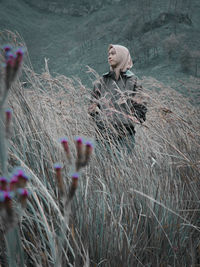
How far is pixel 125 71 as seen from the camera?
1997 millimetres

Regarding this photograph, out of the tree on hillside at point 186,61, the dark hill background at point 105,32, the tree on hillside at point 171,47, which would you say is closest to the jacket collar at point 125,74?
the dark hill background at point 105,32

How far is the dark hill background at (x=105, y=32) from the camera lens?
1546 centimetres

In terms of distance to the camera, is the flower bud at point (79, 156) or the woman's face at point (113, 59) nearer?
the flower bud at point (79, 156)

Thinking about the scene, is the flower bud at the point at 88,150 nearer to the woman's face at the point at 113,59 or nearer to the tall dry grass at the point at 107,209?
the tall dry grass at the point at 107,209

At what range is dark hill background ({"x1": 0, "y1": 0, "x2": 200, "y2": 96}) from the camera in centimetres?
1546

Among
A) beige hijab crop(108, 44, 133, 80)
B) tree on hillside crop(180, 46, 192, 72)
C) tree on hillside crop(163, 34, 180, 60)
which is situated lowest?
tree on hillside crop(180, 46, 192, 72)

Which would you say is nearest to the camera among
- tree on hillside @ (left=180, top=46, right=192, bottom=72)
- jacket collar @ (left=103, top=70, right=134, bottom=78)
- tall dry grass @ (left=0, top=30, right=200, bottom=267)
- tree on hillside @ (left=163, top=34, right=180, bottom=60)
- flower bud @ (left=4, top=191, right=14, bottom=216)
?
flower bud @ (left=4, top=191, right=14, bottom=216)

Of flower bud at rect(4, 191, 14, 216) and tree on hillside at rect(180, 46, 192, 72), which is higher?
flower bud at rect(4, 191, 14, 216)

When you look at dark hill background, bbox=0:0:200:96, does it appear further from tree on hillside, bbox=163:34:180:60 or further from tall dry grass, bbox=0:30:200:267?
tall dry grass, bbox=0:30:200:267

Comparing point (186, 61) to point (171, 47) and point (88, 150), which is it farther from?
point (88, 150)

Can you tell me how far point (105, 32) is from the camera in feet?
69.0

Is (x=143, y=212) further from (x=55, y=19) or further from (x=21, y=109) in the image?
Answer: (x=55, y=19)

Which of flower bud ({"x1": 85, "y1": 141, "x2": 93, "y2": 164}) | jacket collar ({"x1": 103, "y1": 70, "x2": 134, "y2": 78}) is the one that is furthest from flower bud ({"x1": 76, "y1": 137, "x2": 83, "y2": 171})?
jacket collar ({"x1": 103, "y1": 70, "x2": 134, "y2": 78})

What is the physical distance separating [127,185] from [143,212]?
0.14 meters
